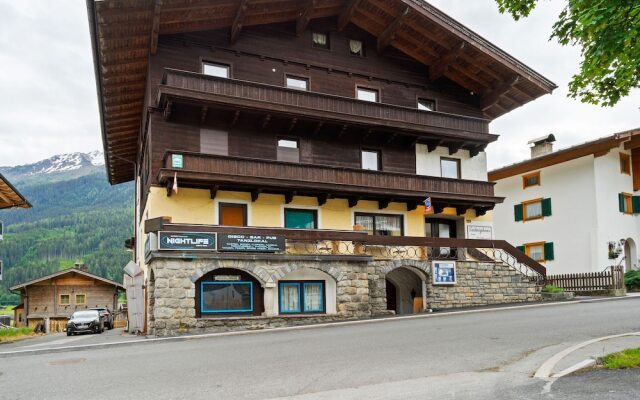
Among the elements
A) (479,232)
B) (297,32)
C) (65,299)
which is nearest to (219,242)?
(297,32)

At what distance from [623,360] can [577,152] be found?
2721 centimetres

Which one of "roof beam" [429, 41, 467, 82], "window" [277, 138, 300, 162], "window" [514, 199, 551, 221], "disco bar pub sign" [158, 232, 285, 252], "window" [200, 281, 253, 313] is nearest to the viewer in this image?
"disco bar pub sign" [158, 232, 285, 252]

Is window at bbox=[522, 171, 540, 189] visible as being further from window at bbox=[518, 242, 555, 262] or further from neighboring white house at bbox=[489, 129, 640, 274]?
window at bbox=[518, 242, 555, 262]

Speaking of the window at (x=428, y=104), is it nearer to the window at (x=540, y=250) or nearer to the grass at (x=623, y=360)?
the window at (x=540, y=250)

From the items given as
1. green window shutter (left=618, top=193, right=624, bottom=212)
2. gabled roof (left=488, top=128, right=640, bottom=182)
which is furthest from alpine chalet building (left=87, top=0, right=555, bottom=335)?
green window shutter (left=618, top=193, right=624, bottom=212)

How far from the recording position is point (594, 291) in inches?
1074

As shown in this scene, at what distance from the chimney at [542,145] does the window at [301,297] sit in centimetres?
2183

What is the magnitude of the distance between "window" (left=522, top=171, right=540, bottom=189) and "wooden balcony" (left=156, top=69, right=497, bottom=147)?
9102mm

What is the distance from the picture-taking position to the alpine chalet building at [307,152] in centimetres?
2133

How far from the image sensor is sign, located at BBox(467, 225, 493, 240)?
1126 inches

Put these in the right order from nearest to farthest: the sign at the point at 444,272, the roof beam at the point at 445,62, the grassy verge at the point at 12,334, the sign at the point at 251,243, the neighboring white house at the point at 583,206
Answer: the sign at the point at 251,243, the sign at the point at 444,272, the grassy verge at the point at 12,334, the roof beam at the point at 445,62, the neighboring white house at the point at 583,206

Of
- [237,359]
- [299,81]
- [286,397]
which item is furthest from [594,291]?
[286,397]

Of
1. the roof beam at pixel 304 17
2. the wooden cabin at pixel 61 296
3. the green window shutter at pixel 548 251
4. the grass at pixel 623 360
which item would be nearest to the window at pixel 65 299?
the wooden cabin at pixel 61 296

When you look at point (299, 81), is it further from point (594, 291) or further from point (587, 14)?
point (587, 14)
